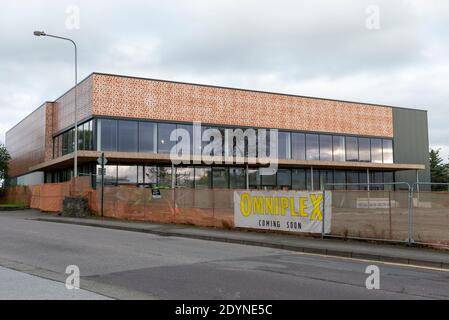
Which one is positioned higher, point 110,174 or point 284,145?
point 284,145

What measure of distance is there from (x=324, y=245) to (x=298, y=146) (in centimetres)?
3081

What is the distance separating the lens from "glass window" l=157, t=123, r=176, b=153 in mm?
38062

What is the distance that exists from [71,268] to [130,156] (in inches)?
973

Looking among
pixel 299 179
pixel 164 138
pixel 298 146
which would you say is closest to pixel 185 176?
pixel 164 138

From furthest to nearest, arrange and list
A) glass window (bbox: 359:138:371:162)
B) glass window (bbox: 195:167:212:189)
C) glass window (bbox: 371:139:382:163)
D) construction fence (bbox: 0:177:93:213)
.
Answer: glass window (bbox: 371:139:382:163) → glass window (bbox: 359:138:371:162) → glass window (bbox: 195:167:212:189) → construction fence (bbox: 0:177:93:213)

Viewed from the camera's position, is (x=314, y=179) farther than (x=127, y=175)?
Yes

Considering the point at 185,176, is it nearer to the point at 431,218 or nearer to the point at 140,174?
the point at 140,174

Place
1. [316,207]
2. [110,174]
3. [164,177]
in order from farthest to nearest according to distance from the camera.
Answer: [164,177], [110,174], [316,207]

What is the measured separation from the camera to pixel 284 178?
44031 mm

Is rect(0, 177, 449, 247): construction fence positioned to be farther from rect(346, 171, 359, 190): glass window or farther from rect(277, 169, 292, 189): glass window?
rect(346, 171, 359, 190): glass window

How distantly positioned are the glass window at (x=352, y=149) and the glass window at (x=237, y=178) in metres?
11.6

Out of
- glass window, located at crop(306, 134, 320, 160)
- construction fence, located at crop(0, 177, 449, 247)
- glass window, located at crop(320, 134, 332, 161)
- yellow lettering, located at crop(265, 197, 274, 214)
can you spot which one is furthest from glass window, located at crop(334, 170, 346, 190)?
yellow lettering, located at crop(265, 197, 274, 214)

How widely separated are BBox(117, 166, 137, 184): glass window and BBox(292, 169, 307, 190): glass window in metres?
14.8
